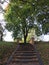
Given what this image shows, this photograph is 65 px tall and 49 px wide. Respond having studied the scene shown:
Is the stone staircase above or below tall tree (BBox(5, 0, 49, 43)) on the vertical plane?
below

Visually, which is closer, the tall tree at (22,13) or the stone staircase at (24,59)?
the stone staircase at (24,59)

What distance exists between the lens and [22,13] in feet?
61.8

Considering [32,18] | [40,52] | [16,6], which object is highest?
[16,6]

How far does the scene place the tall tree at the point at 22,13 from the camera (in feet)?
61.6

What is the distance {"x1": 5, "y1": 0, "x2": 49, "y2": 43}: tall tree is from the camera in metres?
18.8

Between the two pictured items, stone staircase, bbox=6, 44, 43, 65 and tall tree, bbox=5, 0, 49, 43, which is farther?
tall tree, bbox=5, 0, 49, 43

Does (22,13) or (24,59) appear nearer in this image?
(24,59)

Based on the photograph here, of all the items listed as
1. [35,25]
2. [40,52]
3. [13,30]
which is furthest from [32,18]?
[40,52]

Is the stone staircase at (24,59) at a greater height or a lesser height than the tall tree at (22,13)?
lesser

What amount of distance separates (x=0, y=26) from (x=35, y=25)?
3411mm

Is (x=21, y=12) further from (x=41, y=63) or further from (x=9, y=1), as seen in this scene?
(x=41, y=63)

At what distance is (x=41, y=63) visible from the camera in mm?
11148

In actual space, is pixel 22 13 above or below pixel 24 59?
above

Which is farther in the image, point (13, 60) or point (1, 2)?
point (1, 2)
